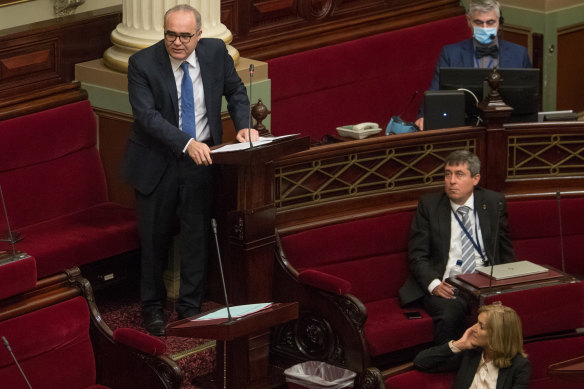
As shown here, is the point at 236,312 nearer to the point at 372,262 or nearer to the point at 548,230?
the point at 372,262

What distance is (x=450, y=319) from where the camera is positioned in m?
6.09

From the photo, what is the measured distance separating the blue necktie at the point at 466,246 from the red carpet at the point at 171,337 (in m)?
1.21

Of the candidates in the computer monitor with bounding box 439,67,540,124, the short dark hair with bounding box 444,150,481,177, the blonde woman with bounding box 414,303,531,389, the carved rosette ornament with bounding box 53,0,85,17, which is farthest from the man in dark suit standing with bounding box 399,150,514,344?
the carved rosette ornament with bounding box 53,0,85,17

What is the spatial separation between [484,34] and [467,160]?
1.23 meters

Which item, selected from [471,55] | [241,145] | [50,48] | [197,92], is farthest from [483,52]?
[50,48]

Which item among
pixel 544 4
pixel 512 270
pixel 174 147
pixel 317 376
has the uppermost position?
pixel 544 4

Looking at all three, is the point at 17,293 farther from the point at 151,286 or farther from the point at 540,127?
the point at 540,127

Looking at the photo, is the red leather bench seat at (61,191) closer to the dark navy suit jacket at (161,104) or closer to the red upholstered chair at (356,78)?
the dark navy suit jacket at (161,104)

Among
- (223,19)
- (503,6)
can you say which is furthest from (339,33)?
(503,6)

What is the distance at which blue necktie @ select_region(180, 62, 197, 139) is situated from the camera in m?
6.05

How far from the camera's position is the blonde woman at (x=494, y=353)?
5.32 metres

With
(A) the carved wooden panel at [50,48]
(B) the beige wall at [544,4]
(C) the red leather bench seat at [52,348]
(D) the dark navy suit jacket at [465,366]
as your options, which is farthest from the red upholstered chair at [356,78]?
(C) the red leather bench seat at [52,348]

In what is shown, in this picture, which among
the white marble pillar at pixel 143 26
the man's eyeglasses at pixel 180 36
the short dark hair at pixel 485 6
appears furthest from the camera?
the short dark hair at pixel 485 6

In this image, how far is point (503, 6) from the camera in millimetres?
9273
